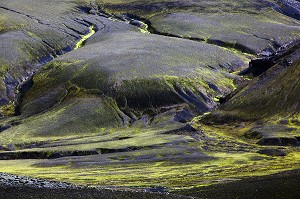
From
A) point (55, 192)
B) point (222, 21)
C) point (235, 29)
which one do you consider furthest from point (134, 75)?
point (55, 192)

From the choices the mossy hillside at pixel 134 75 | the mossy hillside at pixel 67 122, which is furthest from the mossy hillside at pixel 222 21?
the mossy hillside at pixel 67 122

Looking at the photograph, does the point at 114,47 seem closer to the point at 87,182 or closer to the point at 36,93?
the point at 36,93

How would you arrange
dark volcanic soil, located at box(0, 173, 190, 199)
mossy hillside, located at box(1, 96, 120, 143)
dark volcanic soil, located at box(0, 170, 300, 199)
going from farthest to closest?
mossy hillside, located at box(1, 96, 120, 143), dark volcanic soil, located at box(0, 170, 300, 199), dark volcanic soil, located at box(0, 173, 190, 199)

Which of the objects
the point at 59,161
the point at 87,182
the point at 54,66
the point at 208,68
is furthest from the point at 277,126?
the point at 54,66

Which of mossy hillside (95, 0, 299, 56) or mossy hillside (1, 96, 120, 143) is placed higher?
mossy hillside (95, 0, 299, 56)

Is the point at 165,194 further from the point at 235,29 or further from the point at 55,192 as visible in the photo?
the point at 235,29

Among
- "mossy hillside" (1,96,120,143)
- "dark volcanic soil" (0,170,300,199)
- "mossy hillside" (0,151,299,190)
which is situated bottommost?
"mossy hillside" (1,96,120,143)

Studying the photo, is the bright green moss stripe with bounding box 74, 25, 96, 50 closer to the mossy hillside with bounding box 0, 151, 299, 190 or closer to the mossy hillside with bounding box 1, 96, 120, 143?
the mossy hillside with bounding box 1, 96, 120, 143

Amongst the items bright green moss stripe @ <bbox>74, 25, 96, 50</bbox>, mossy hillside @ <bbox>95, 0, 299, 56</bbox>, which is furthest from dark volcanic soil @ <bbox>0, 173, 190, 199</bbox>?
mossy hillside @ <bbox>95, 0, 299, 56</bbox>

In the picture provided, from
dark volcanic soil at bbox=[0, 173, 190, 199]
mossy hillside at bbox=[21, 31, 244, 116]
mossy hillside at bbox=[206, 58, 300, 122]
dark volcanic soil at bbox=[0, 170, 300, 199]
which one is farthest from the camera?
mossy hillside at bbox=[21, 31, 244, 116]

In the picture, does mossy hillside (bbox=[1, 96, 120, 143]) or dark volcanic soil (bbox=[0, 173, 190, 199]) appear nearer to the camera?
dark volcanic soil (bbox=[0, 173, 190, 199])

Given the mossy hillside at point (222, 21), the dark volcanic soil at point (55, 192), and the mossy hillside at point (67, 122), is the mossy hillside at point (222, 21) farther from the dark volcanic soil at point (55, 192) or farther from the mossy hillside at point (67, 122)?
the dark volcanic soil at point (55, 192)
